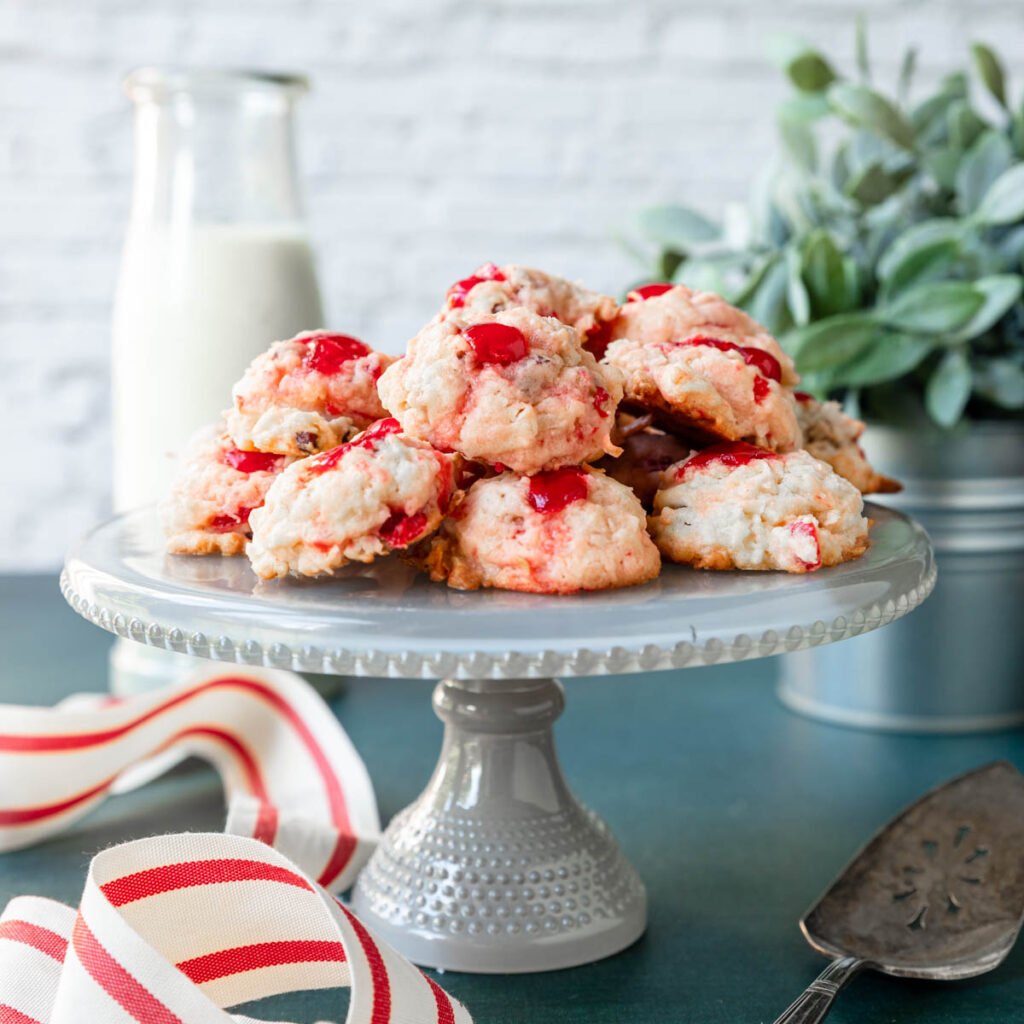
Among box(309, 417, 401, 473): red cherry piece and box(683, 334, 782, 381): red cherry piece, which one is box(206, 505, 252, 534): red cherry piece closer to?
box(309, 417, 401, 473): red cherry piece

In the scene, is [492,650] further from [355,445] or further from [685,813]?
[685,813]

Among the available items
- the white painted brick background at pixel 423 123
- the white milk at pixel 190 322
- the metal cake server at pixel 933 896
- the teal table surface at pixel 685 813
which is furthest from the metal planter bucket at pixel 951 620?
the white painted brick background at pixel 423 123

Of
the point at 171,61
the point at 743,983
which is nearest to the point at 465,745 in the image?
the point at 743,983

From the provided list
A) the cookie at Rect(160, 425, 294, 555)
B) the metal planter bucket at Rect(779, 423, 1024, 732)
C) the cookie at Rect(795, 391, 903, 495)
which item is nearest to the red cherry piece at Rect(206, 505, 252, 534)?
the cookie at Rect(160, 425, 294, 555)

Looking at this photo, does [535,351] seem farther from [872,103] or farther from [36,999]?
[872,103]

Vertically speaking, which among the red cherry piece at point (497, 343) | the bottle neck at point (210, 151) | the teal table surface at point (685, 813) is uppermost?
the bottle neck at point (210, 151)

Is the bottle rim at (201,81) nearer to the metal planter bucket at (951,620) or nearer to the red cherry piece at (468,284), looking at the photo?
the red cherry piece at (468,284)
